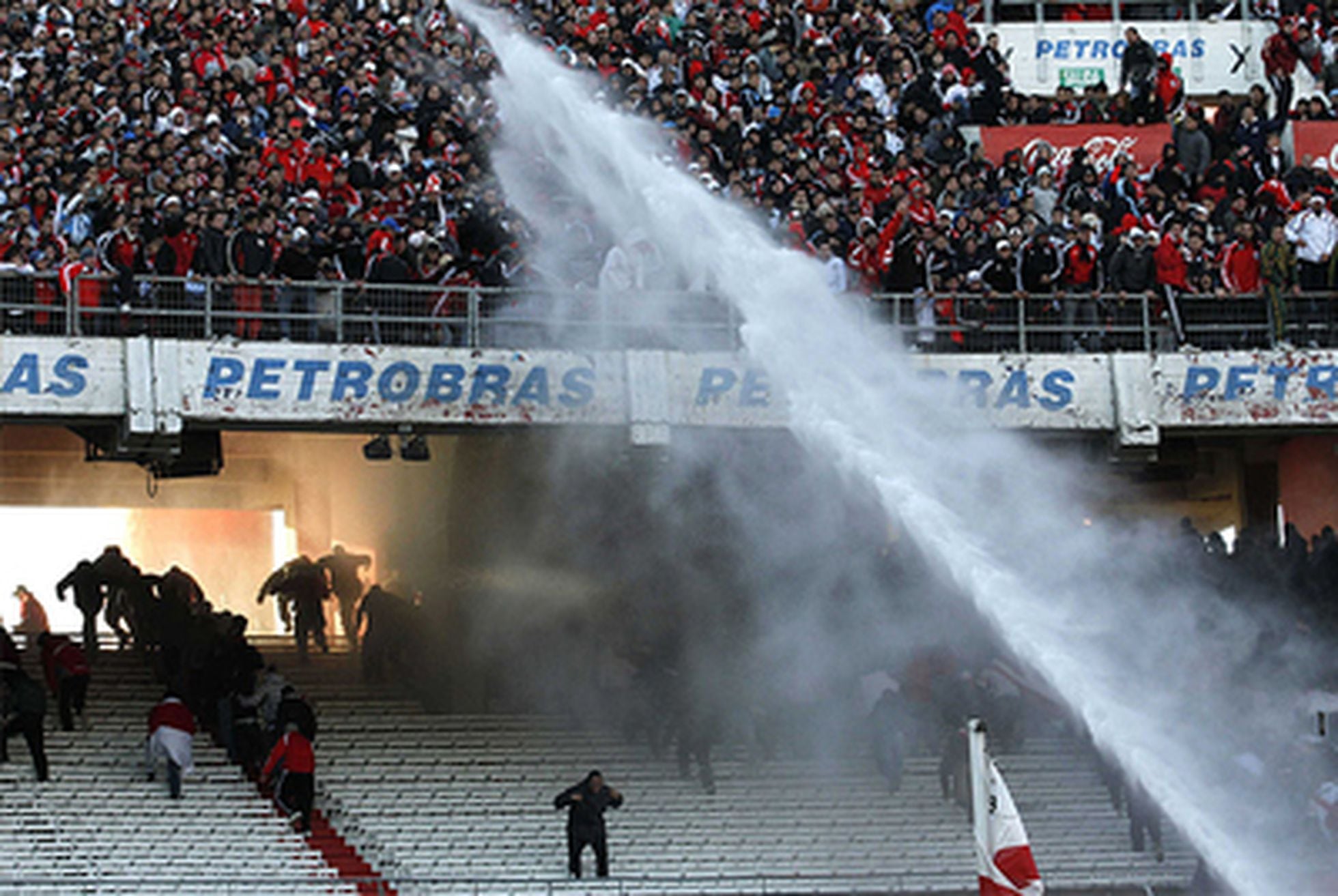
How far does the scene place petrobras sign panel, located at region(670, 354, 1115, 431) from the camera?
20953 mm

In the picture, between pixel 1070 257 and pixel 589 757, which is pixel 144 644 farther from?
pixel 1070 257

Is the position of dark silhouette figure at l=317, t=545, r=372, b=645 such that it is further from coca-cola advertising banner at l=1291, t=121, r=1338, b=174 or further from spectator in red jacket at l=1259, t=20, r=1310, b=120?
spectator in red jacket at l=1259, t=20, r=1310, b=120

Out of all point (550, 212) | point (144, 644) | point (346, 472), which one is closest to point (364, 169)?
point (550, 212)

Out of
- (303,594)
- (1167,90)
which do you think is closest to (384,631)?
(303,594)

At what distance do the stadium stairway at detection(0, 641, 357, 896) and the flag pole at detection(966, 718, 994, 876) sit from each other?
26.8 ft

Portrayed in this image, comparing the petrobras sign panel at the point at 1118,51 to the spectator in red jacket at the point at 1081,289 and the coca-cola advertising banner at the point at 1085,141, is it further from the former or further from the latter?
the spectator in red jacket at the point at 1081,289

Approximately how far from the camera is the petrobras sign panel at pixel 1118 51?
100ft

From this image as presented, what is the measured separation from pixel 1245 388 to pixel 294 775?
33.3 ft

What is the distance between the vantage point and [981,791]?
1283cm

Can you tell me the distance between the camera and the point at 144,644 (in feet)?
80.0

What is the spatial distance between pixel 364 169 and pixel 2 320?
442cm

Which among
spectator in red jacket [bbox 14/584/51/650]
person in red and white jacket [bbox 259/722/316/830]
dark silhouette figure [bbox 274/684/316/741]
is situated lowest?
person in red and white jacket [bbox 259/722/316/830]

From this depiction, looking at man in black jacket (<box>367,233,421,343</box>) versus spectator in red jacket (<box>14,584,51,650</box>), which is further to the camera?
spectator in red jacket (<box>14,584,51,650</box>)

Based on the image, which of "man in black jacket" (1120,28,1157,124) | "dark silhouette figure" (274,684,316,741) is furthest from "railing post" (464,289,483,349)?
"man in black jacket" (1120,28,1157,124)
